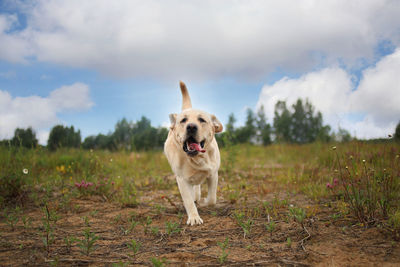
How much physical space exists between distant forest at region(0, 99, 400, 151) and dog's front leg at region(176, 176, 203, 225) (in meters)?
3.31

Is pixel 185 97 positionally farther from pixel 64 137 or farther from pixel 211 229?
pixel 64 137

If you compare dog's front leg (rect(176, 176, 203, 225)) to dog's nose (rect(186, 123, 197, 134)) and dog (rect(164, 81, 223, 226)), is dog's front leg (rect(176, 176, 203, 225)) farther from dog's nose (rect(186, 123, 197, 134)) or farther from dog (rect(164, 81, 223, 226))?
dog's nose (rect(186, 123, 197, 134))

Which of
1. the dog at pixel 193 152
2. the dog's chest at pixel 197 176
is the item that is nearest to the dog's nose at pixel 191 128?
the dog at pixel 193 152

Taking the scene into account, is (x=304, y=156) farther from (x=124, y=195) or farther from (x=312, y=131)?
(x=312, y=131)

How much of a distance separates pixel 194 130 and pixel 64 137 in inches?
235

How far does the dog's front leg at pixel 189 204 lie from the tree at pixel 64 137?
17.1 ft

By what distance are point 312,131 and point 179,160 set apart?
25788 millimetres

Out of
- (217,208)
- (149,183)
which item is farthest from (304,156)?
(217,208)

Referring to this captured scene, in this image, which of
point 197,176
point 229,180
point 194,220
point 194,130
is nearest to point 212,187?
point 197,176

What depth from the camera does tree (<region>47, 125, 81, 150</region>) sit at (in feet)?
25.7

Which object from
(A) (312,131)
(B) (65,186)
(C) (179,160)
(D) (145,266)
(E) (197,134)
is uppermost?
(A) (312,131)

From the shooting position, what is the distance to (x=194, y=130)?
3.27 meters

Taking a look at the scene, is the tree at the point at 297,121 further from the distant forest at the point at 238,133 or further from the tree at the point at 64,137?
the tree at the point at 64,137

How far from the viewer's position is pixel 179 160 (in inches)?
145
